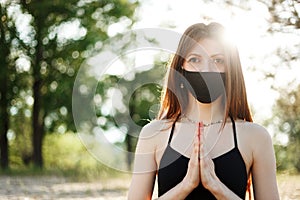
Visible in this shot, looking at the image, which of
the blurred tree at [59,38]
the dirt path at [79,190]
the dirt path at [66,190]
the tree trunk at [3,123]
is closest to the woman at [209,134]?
the dirt path at [79,190]

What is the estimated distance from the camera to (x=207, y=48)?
8.84 ft

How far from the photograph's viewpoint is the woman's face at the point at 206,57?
2676mm

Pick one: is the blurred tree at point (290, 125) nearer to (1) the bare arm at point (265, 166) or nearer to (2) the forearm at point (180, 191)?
(1) the bare arm at point (265, 166)

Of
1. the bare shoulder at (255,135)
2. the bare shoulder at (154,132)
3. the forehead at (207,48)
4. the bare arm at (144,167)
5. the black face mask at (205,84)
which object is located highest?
the forehead at (207,48)

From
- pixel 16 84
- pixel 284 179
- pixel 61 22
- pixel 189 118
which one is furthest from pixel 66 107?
pixel 189 118

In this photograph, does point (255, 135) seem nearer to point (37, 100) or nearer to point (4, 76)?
point (37, 100)

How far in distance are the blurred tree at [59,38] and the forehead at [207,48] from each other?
20.5 meters

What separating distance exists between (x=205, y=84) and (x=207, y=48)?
16cm

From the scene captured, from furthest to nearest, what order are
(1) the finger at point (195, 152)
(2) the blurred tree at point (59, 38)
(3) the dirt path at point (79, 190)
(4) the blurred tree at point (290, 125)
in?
(2) the blurred tree at point (59, 38) < (4) the blurred tree at point (290, 125) < (3) the dirt path at point (79, 190) < (1) the finger at point (195, 152)

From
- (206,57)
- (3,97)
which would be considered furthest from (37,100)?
(206,57)

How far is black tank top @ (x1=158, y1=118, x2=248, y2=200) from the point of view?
2.64 m

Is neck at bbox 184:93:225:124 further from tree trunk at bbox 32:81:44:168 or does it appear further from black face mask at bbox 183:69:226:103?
tree trunk at bbox 32:81:44:168

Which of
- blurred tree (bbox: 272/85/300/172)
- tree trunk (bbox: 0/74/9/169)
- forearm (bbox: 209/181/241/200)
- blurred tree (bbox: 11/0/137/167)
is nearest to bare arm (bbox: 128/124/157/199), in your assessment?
forearm (bbox: 209/181/241/200)

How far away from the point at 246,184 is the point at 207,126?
0.30 meters
